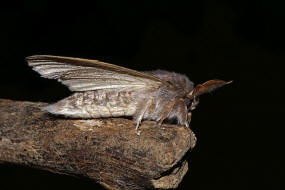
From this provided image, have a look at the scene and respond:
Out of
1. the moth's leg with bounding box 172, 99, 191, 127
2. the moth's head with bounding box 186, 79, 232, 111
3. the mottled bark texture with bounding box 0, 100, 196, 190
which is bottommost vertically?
the mottled bark texture with bounding box 0, 100, 196, 190

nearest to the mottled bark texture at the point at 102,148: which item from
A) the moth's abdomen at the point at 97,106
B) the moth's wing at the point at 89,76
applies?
the moth's abdomen at the point at 97,106

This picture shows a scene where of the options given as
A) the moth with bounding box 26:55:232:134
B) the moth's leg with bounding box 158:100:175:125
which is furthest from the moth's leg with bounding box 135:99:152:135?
the moth's leg with bounding box 158:100:175:125

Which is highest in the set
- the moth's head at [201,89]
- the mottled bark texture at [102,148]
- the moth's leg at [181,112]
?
the moth's head at [201,89]

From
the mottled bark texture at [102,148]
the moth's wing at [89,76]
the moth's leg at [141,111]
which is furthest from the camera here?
the moth's leg at [141,111]

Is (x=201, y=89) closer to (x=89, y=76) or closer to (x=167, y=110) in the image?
(x=167, y=110)

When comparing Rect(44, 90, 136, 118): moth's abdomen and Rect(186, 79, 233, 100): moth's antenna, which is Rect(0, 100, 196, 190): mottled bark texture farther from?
Rect(186, 79, 233, 100): moth's antenna

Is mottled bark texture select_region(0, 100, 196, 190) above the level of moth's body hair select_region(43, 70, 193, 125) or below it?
below

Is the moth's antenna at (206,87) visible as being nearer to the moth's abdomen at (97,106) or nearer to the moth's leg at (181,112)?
the moth's leg at (181,112)

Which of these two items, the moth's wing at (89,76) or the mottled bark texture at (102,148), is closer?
the mottled bark texture at (102,148)
